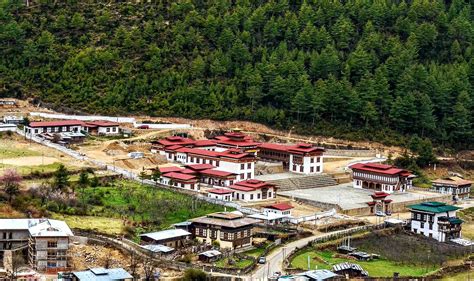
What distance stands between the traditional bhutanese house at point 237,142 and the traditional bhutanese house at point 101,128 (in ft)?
30.6

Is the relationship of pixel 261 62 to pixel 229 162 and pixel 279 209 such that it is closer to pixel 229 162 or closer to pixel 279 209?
pixel 229 162

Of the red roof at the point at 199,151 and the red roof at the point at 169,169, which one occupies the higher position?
the red roof at the point at 199,151

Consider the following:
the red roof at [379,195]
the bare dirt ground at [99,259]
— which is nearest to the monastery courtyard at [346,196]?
the red roof at [379,195]

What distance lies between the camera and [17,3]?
9988 cm

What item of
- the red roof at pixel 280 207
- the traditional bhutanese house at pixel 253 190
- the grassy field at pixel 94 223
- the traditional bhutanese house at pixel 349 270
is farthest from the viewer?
the traditional bhutanese house at pixel 253 190

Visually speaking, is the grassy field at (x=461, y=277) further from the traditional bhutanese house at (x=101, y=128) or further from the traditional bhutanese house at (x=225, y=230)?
the traditional bhutanese house at (x=101, y=128)

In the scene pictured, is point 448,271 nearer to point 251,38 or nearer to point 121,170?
point 121,170

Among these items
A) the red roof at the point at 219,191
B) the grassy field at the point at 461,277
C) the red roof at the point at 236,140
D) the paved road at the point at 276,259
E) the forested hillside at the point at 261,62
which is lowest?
the grassy field at the point at 461,277

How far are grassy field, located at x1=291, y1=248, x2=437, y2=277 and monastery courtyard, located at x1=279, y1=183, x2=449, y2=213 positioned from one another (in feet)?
32.1

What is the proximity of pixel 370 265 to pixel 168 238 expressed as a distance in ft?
37.7

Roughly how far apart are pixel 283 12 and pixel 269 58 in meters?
11.7

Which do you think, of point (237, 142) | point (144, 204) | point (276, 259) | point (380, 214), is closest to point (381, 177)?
point (380, 214)

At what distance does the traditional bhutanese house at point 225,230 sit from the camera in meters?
52.8

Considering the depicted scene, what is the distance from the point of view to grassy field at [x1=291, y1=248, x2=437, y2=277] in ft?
166
